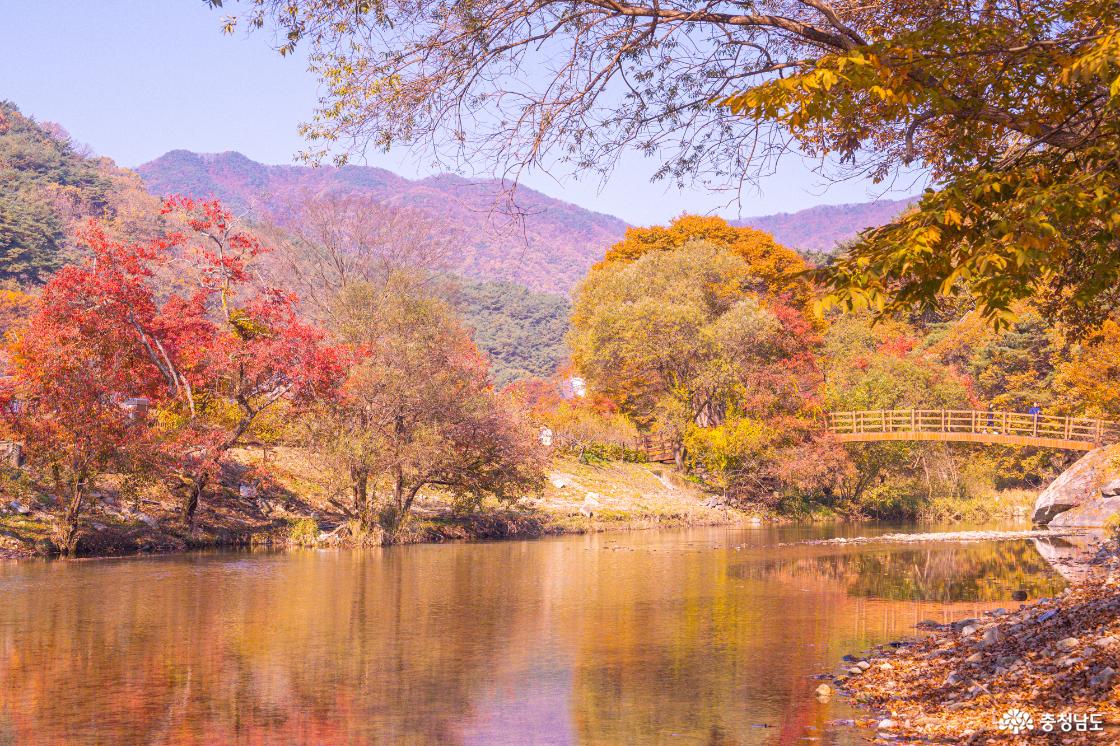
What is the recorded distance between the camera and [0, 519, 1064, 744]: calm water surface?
7.51 m

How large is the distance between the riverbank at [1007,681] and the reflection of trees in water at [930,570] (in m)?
5.06

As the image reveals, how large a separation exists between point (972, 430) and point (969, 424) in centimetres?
500

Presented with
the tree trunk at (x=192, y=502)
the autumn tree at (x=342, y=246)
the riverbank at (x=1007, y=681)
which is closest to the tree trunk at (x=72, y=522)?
the tree trunk at (x=192, y=502)

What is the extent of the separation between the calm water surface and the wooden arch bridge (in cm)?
1541

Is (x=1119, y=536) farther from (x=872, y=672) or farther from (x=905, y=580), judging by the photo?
(x=872, y=672)

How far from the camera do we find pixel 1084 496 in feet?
104

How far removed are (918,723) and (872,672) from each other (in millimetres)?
1953

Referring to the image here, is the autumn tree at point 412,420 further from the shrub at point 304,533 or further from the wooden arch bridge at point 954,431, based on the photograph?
the wooden arch bridge at point 954,431

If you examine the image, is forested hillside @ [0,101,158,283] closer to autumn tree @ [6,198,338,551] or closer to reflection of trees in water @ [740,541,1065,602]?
autumn tree @ [6,198,338,551]

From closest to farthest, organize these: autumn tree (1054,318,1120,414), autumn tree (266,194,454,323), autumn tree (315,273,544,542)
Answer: autumn tree (315,273,544,542) < autumn tree (1054,318,1120,414) < autumn tree (266,194,454,323)

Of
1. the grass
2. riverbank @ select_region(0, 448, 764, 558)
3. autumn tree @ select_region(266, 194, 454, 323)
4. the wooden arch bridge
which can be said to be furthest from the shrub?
the grass

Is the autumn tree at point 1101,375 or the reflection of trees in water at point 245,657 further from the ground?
the autumn tree at point 1101,375

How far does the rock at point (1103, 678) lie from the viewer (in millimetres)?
6597

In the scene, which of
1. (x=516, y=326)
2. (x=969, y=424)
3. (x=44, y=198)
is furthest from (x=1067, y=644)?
(x=516, y=326)
